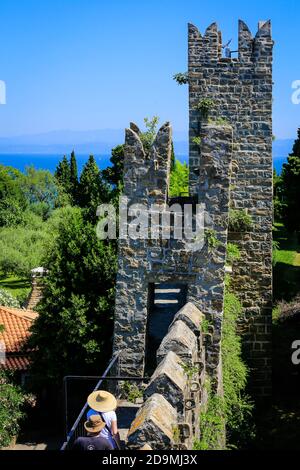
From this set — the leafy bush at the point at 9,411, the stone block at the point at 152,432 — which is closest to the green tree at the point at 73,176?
the leafy bush at the point at 9,411

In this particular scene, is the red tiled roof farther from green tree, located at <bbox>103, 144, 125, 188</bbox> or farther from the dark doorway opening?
green tree, located at <bbox>103, 144, 125, 188</bbox>

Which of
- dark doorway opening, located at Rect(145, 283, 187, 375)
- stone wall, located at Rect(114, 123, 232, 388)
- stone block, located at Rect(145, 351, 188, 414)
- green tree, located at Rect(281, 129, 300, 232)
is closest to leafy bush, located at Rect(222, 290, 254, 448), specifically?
stone wall, located at Rect(114, 123, 232, 388)

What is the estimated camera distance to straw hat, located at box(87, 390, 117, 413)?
8289 millimetres

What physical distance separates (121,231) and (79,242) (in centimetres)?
918

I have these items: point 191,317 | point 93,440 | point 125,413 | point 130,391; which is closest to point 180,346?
point 93,440

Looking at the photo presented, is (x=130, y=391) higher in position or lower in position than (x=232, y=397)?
higher

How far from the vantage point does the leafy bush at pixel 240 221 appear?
18.4m

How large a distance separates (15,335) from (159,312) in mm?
12942

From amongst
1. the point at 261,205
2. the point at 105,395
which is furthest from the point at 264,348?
the point at 105,395

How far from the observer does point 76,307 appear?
792 inches

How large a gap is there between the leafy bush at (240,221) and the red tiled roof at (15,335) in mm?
10067

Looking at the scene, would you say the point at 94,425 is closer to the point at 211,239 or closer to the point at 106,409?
the point at 106,409

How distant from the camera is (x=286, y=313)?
86.2 feet
